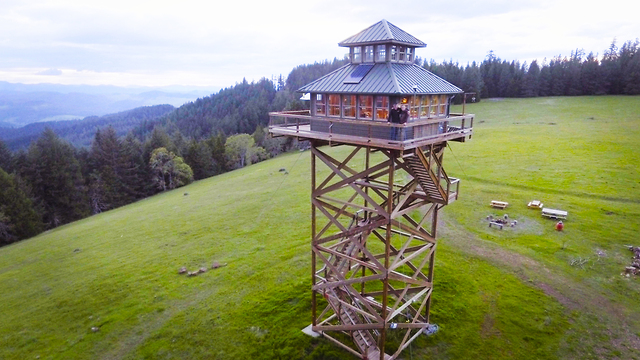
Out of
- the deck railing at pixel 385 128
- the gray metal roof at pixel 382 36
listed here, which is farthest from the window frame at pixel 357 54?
the deck railing at pixel 385 128

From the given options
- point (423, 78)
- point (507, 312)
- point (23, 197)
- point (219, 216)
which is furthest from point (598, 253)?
point (23, 197)

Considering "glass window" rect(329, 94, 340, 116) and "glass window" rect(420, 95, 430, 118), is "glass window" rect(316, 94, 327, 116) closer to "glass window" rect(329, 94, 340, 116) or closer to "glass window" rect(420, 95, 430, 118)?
"glass window" rect(329, 94, 340, 116)

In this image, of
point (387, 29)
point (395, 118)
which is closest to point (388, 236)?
point (395, 118)

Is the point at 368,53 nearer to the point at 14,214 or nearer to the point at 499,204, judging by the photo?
the point at 499,204

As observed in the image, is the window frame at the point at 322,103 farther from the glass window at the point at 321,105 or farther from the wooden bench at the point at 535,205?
the wooden bench at the point at 535,205

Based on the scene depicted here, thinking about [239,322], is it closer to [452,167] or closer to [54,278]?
[54,278]
